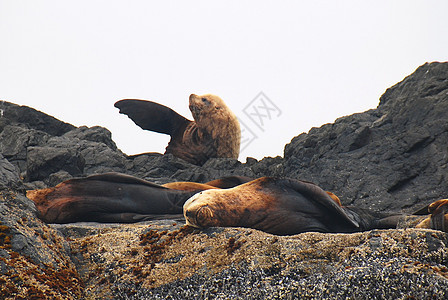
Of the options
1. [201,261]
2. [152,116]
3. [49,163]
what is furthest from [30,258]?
[152,116]

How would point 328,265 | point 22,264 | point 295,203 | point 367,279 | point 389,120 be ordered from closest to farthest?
point 367,279 → point 328,265 → point 22,264 → point 295,203 → point 389,120

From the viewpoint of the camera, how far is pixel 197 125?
14664 mm

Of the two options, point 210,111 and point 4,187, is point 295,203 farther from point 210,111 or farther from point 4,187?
point 210,111

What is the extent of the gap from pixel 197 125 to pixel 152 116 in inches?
60.1

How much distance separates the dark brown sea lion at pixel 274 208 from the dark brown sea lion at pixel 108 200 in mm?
1136

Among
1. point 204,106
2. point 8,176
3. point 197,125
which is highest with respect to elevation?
point 204,106

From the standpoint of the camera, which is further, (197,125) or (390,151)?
(197,125)

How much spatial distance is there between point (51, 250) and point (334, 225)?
258 cm

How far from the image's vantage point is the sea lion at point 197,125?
14.3 m

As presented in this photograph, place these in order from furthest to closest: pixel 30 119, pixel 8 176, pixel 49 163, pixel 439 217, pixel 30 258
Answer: pixel 30 119, pixel 49 163, pixel 8 176, pixel 439 217, pixel 30 258

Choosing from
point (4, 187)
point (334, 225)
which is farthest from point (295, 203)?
point (4, 187)

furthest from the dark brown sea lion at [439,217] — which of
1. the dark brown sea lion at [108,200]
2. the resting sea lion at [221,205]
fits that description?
the dark brown sea lion at [108,200]

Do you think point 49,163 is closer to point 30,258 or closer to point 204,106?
point 204,106

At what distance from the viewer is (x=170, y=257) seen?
389 centimetres
